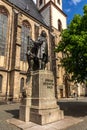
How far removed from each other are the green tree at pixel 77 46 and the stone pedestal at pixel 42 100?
12.1 ft

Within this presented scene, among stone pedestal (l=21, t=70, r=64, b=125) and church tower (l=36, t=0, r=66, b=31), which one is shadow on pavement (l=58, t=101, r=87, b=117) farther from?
church tower (l=36, t=0, r=66, b=31)

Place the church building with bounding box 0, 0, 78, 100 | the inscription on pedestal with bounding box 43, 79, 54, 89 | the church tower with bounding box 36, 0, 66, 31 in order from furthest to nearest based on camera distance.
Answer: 1. the church tower with bounding box 36, 0, 66, 31
2. the church building with bounding box 0, 0, 78, 100
3. the inscription on pedestal with bounding box 43, 79, 54, 89

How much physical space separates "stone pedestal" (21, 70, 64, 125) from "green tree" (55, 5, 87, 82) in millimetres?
3680

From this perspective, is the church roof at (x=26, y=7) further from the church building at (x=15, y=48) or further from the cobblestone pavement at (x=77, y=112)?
the cobblestone pavement at (x=77, y=112)

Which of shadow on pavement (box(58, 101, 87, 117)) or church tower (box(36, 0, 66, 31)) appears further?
church tower (box(36, 0, 66, 31))

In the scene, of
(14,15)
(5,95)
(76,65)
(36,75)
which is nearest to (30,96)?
(36,75)

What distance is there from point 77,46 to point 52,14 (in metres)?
26.1

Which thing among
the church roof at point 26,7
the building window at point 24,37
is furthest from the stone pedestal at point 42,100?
the church roof at point 26,7

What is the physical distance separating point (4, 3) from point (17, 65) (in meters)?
10.4

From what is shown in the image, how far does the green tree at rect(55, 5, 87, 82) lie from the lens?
10.6 m

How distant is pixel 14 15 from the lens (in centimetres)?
2350

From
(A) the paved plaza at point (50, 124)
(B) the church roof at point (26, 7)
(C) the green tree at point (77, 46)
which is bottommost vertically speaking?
(A) the paved plaza at point (50, 124)

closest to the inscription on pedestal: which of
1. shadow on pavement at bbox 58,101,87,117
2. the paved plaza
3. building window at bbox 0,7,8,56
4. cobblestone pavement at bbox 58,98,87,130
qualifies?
the paved plaza

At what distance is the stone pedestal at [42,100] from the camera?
284 inches
